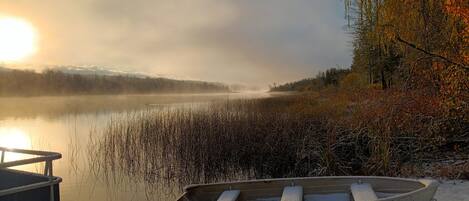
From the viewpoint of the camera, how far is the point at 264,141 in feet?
34.4

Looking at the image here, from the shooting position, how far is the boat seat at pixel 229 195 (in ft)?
15.3

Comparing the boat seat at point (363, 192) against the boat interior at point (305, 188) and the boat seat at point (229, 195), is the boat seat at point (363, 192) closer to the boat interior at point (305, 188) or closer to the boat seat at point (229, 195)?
the boat interior at point (305, 188)

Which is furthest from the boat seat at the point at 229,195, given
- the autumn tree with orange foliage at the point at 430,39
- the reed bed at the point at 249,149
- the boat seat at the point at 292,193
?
the autumn tree with orange foliage at the point at 430,39

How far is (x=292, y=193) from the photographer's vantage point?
15.8 ft

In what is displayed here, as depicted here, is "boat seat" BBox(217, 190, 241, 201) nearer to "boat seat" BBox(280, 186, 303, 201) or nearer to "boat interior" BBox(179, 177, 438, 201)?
"boat interior" BBox(179, 177, 438, 201)

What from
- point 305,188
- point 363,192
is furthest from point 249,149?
point 363,192

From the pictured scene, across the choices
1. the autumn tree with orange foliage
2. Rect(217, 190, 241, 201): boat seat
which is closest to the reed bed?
the autumn tree with orange foliage

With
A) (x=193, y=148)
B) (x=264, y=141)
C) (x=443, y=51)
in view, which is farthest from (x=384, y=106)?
(x=193, y=148)

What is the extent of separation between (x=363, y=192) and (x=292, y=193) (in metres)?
0.71

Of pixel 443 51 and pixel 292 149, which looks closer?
pixel 443 51

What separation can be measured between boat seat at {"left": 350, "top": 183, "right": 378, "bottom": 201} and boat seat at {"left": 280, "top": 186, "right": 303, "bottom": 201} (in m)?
0.53

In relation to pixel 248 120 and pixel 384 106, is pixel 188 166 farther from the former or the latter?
pixel 384 106

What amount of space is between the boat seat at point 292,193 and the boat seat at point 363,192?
53cm

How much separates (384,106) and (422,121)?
0.86m
